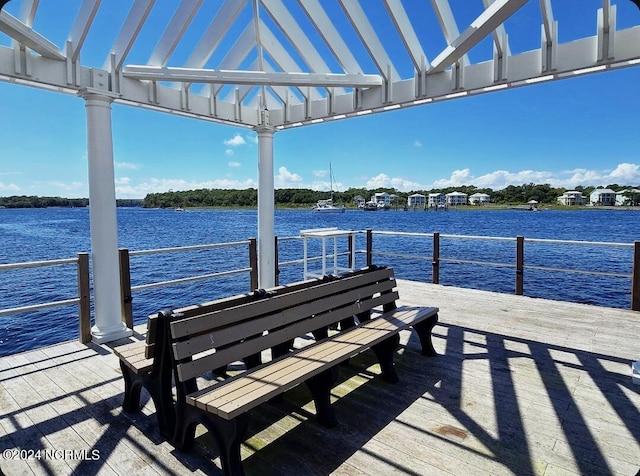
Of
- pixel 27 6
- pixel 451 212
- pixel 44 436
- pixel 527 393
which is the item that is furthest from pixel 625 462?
pixel 451 212

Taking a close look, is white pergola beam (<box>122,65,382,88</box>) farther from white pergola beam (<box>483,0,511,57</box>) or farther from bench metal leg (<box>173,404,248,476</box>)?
bench metal leg (<box>173,404,248,476</box>)

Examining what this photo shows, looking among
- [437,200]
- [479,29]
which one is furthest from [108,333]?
[437,200]

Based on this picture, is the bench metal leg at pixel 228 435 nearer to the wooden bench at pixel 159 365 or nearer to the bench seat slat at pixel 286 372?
the bench seat slat at pixel 286 372

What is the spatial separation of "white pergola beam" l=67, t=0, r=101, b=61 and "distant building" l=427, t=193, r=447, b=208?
59.0m

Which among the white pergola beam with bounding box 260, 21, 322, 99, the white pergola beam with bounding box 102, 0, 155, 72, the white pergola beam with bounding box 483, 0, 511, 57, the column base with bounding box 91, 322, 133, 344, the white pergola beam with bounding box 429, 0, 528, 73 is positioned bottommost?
the column base with bounding box 91, 322, 133, 344

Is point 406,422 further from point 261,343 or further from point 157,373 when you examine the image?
point 157,373

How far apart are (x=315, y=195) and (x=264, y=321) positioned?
48716 millimetres

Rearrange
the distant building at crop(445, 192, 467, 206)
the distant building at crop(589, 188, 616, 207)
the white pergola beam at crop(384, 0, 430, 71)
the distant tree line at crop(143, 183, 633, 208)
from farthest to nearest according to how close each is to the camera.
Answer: the distant building at crop(445, 192, 467, 206)
the distant building at crop(589, 188, 616, 207)
the distant tree line at crop(143, 183, 633, 208)
the white pergola beam at crop(384, 0, 430, 71)

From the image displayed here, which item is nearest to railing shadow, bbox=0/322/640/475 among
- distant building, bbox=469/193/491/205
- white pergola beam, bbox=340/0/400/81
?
white pergola beam, bbox=340/0/400/81

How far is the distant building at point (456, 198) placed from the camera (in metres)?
58.4

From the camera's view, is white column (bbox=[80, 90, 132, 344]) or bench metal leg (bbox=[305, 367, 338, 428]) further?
white column (bbox=[80, 90, 132, 344])

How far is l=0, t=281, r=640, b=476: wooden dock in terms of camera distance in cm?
203

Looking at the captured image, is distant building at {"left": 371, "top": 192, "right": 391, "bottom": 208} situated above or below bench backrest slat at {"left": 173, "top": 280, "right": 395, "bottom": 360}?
above

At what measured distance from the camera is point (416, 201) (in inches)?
2527
